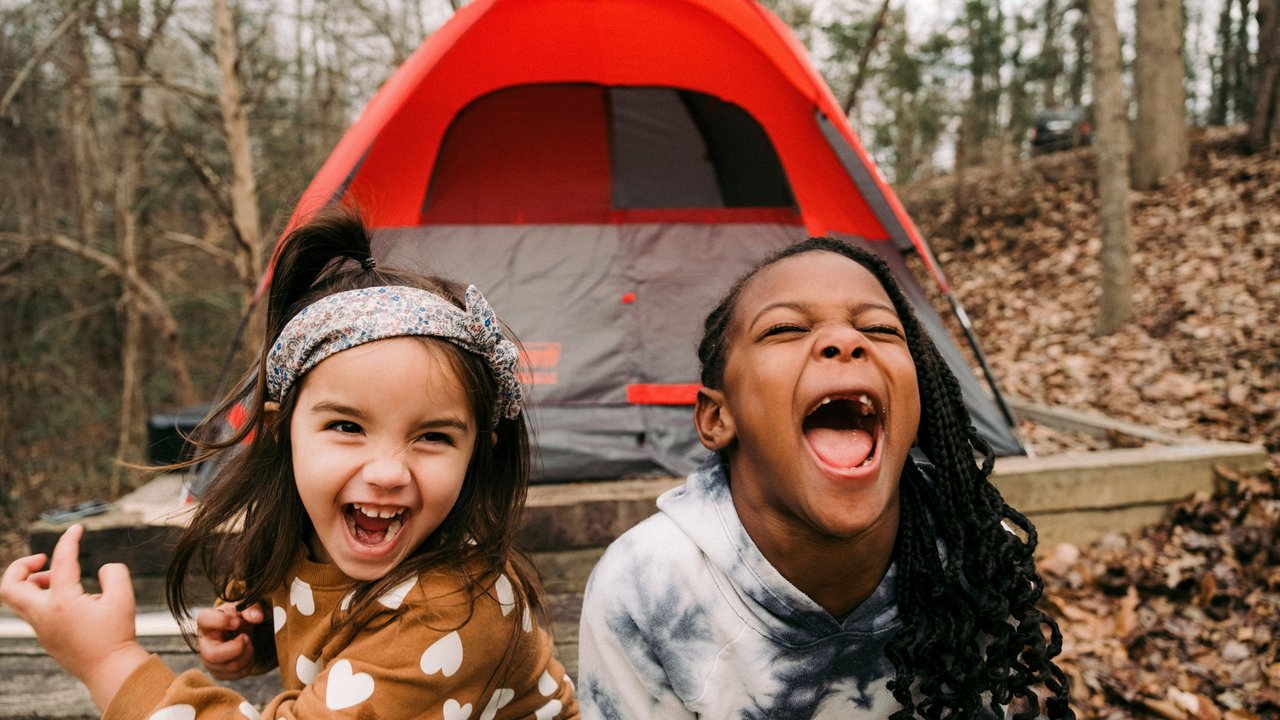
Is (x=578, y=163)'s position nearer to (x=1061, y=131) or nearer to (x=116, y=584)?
(x=116, y=584)

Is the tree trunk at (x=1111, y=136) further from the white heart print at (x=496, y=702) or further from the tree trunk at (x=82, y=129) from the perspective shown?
the tree trunk at (x=82, y=129)

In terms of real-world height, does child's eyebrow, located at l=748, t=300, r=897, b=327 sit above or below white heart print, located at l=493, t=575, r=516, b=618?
above

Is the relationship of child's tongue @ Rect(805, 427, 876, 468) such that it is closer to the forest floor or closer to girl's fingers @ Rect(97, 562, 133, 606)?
girl's fingers @ Rect(97, 562, 133, 606)

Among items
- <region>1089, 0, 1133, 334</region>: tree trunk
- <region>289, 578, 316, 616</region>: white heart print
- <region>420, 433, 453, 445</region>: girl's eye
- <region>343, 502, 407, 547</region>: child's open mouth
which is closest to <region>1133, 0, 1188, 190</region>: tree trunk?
<region>1089, 0, 1133, 334</region>: tree trunk

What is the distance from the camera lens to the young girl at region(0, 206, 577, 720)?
45.0 inches

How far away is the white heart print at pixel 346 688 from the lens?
1.09 m

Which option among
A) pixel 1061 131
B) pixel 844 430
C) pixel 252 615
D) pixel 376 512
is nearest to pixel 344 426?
pixel 376 512

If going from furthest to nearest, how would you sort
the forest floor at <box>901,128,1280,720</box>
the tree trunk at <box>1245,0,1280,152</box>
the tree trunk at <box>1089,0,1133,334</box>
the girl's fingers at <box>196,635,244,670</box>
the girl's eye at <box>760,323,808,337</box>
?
1. the tree trunk at <box>1245,0,1280,152</box>
2. the tree trunk at <box>1089,0,1133,334</box>
3. the forest floor at <box>901,128,1280,720</box>
4. the girl's fingers at <box>196,635,244,670</box>
5. the girl's eye at <box>760,323,808,337</box>

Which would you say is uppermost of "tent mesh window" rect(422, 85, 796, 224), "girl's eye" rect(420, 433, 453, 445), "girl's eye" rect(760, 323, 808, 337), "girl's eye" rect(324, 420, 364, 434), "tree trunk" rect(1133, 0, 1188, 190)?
"tree trunk" rect(1133, 0, 1188, 190)

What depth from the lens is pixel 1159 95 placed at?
8.34m

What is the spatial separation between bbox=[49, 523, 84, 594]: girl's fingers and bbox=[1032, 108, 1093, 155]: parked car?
1577cm

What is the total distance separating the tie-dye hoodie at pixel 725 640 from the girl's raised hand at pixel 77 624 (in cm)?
77

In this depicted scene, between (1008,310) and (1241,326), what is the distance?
2.54 meters

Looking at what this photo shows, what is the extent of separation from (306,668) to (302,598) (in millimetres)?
121
